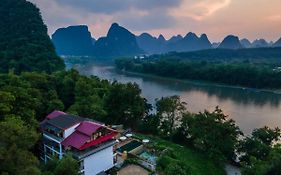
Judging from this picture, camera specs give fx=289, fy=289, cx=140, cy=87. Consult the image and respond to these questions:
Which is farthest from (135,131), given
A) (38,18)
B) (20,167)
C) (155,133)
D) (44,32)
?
(38,18)

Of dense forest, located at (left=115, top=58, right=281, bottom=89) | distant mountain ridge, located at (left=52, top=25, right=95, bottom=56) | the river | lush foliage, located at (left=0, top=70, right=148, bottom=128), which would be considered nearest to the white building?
lush foliage, located at (left=0, top=70, right=148, bottom=128)

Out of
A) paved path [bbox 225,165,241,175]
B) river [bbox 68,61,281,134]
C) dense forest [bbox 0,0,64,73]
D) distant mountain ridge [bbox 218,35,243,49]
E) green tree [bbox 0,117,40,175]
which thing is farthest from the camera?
distant mountain ridge [bbox 218,35,243,49]

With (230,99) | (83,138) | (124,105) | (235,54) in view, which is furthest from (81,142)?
(235,54)

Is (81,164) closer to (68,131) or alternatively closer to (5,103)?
(68,131)

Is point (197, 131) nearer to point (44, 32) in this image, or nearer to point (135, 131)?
point (135, 131)

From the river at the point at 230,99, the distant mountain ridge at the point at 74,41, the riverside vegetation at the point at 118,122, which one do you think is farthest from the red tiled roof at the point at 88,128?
the distant mountain ridge at the point at 74,41

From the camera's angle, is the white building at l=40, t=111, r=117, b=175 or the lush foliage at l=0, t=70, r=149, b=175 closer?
the lush foliage at l=0, t=70, r=149, b=175

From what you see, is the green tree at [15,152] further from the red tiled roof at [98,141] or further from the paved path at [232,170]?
the paved path at [232,170]

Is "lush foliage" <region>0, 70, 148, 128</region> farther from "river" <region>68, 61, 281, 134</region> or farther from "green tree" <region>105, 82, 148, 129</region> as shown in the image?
"river" <region>68, 61, 281, 134</region>
